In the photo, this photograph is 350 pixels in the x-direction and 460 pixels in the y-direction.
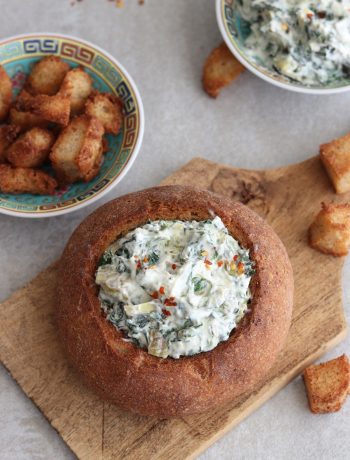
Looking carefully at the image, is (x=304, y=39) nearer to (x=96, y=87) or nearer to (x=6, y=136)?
(x=96, y=87)

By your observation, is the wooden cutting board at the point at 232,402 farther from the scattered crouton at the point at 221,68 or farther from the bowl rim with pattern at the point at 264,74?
the scattered crouton at the point at 221,68

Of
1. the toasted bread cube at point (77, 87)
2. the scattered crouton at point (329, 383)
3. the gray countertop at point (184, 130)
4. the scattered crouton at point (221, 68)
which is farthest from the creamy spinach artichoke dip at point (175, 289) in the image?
the scattered crouton at point (221, 68)

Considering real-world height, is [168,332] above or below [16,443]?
above

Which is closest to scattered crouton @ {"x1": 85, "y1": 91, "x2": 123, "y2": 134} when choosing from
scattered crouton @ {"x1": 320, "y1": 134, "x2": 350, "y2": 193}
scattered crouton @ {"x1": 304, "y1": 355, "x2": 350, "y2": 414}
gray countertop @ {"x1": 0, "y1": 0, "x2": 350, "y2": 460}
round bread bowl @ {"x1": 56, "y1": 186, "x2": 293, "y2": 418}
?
gray countertop @ {"x1": 0, "y1": 0, "x2": 350, "y2": 460}

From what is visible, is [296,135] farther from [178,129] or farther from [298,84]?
[178,129]

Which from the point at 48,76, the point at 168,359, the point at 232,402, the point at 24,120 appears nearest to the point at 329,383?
the point at 232,402


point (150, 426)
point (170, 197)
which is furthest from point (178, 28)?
point (150, 426)
